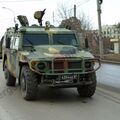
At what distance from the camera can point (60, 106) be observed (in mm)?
10820

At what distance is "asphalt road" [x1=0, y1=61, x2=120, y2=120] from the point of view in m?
9.41

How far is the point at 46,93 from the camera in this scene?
13148mm

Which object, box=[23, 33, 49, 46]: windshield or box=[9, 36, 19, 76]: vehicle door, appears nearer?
box=[23, 33, 49, 46]: windshield

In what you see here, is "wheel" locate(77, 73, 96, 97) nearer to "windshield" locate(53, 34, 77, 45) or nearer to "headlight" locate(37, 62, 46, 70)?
"headlight" locate(37, 62, 46, 70)

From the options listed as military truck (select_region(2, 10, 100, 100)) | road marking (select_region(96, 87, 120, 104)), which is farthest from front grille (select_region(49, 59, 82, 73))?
road marking (select_region(96, 87, 120, 104))

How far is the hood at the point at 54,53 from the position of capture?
11.4m

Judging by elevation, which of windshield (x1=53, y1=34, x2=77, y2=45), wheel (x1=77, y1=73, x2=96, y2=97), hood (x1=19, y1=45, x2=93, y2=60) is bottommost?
wheel (x1=77, y1=73, x2=96, y2=97)

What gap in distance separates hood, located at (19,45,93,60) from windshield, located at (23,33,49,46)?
2.45 ft

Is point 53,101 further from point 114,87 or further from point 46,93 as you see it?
point 114,87

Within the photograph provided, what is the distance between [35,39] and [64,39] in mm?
942

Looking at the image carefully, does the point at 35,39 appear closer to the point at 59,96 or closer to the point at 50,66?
the point at 59,96

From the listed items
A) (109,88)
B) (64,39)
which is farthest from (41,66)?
(109,88)

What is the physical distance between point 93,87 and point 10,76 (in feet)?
14.4

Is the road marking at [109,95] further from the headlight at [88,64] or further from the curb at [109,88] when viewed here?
the headlight at [88,64]
